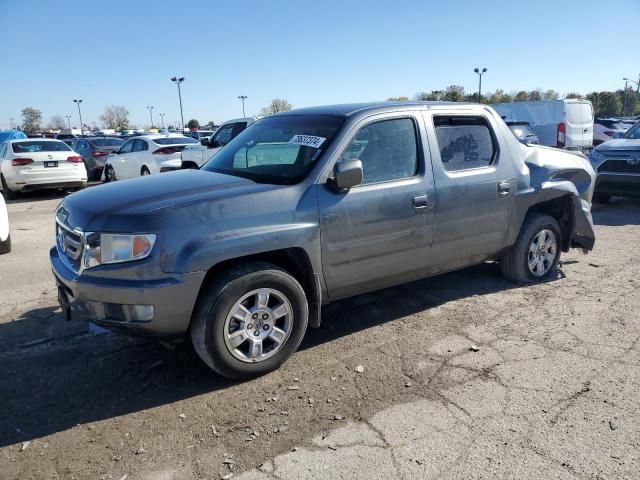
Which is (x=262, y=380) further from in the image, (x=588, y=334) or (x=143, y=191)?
(x=588, y=334)

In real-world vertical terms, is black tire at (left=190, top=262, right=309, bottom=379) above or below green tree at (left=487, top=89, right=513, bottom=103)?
below

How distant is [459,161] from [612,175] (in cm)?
695

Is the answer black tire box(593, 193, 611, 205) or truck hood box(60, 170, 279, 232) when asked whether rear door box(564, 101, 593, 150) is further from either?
truck hood box(60, 170, 279, 232)

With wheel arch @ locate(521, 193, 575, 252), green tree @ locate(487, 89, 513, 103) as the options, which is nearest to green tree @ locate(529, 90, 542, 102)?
green tree @ locate(487, 89, 513, 103)

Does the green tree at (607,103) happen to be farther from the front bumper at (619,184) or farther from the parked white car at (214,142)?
the parked white car at (214,142)

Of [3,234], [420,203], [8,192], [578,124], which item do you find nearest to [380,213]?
[420,203]

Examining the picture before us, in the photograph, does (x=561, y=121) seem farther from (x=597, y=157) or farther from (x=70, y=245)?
(x=70, y=245)

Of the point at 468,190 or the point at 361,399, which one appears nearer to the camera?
the point at 361,399

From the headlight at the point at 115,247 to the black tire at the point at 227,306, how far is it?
48 cm

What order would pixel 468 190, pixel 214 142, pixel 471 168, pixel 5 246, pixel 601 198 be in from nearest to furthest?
pixel 468 190, pixel 471 168, pixel 5 246, pixel 601 198, pixel 214 142

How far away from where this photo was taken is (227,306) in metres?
3.31

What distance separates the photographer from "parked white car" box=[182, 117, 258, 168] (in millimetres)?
12398

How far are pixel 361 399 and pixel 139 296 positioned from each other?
1547 mm

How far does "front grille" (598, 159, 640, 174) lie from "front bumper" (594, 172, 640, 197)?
79 mm
